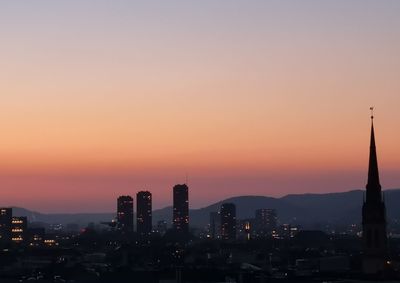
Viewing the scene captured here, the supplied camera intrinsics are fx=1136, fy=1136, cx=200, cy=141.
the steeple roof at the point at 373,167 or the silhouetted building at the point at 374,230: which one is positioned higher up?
the steeple roof at the point at 373,167

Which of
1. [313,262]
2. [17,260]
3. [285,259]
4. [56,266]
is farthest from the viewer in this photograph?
[285,259]

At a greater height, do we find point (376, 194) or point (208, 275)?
point (376, 194)

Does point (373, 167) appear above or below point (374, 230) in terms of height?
above

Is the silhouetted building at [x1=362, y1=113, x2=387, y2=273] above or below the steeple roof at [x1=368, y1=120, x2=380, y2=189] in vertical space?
below

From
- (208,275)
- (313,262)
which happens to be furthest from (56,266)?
(208,275)

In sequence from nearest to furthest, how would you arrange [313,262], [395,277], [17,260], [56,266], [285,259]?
[395,277] < [56,266] < [313,262] < [17,260] < [285,259]

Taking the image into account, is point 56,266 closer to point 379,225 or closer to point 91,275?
point 91,275

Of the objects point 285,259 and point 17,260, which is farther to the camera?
point 285,259
